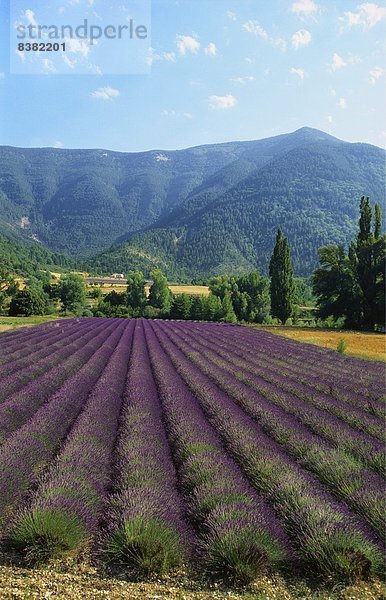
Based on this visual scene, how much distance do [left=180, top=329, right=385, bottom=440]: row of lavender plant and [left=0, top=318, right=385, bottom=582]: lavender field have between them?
0.04m

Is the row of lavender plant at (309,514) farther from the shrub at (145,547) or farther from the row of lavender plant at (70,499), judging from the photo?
the row of lavender plant at (70,499)

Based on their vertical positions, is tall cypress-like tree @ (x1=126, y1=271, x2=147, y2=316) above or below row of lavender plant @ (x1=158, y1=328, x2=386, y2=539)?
above

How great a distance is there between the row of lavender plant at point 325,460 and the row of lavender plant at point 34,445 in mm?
3155

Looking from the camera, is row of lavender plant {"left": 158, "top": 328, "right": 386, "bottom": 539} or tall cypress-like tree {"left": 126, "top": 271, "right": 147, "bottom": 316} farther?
tall cypress-like tree {"left": 126, "top": 271, "right": 147, "bottom": 316}

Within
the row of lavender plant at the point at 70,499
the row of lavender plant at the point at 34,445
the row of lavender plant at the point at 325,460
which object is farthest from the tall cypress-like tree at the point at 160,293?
the row of lavender plant at the point at 70,499

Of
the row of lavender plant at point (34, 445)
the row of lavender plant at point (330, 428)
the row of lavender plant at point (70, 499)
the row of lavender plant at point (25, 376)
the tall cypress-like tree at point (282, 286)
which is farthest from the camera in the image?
the tall cypress-like tree at point (282, 286)

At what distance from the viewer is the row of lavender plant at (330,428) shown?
5.55 meters

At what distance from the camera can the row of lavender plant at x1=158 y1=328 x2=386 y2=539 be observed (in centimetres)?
412

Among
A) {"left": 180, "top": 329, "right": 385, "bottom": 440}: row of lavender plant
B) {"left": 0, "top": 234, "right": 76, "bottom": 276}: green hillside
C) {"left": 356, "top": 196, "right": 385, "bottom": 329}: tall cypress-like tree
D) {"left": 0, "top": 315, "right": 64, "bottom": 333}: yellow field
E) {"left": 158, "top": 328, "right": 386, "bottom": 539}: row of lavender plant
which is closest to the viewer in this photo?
{"left": 158, "top": 328, "right": 386, "bottom": 539}: row of lavender plant

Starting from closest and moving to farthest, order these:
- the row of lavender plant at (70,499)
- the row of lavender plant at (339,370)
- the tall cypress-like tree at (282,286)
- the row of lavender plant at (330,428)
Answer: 1. the row of lavender plant at (70,499)
2. the row of lavender plant at (330,428)
3. the row of lavender plant at (339,370)
4. the tall cypress-like tree at (282,286)

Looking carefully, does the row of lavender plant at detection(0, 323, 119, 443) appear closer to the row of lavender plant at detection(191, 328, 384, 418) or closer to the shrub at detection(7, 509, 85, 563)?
the shrub at detection(7, 509, 85, 563)

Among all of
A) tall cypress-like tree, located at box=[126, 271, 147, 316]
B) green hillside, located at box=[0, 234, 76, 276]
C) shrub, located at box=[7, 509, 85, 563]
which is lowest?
shrub, located at box=[7, 509, 85, 563]

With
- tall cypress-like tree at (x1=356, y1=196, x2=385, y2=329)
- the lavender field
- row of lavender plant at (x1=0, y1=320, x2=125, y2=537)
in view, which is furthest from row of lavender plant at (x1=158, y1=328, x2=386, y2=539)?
tall cypress-like tree at (x1=356, y1=196, x2=385, y2=329)

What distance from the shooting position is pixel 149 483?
426cm
